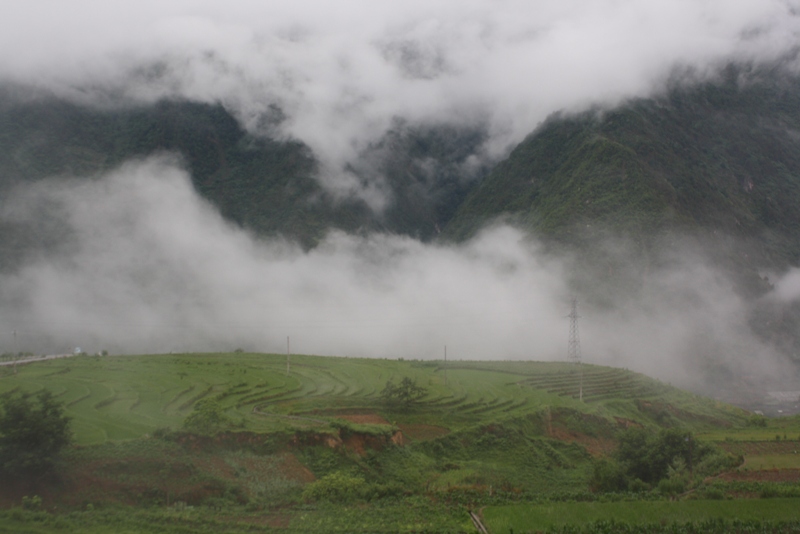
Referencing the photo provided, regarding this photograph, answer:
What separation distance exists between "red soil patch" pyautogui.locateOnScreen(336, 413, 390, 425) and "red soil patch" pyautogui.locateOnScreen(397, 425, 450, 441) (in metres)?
1.38

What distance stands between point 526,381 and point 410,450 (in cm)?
2629

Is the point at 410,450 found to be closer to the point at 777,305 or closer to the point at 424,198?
the point at 777,305


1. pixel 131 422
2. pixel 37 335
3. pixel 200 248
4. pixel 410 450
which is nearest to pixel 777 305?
pixel 410 450

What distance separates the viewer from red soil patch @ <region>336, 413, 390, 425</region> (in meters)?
35.4

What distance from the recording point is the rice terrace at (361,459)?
2098 cm

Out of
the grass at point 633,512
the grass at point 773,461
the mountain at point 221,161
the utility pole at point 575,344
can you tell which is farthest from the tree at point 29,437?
the mountain at point 221,161

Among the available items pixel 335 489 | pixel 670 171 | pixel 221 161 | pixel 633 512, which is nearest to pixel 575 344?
pixel 633 512

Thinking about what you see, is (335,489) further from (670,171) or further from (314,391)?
(670,171)

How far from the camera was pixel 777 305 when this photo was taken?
105 meters

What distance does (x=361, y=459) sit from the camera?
2956cm

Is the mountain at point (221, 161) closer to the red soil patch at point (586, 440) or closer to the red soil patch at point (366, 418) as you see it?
the red soil patch at point (366, 418)

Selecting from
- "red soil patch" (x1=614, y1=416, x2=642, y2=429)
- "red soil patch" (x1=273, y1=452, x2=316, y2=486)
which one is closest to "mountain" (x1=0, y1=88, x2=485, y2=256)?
"red soil patch" (x1=273, y1=452, x2=316, y2=486)

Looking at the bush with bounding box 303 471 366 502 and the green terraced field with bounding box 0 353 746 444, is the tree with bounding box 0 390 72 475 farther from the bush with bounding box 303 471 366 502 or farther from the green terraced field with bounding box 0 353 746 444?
the bush with bounding box 303 471 366 502

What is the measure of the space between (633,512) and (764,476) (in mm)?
13941
